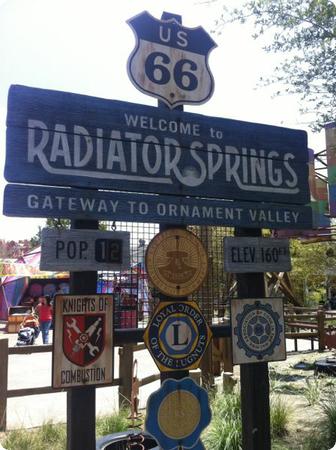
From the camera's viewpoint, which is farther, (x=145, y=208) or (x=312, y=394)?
(x=312, y=394)

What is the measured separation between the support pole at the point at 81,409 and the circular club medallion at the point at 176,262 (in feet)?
1.58

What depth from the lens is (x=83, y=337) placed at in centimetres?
311

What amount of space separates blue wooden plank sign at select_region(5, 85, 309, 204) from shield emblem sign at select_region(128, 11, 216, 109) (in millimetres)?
205

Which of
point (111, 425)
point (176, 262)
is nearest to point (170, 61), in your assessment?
point (176, 262)

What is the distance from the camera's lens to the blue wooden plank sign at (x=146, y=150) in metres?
3.09

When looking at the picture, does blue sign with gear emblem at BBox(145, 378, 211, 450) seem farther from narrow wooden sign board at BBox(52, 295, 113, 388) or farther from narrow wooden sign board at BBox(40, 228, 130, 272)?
narrow wooden sign board at BBox(40, 228, 130, 272)

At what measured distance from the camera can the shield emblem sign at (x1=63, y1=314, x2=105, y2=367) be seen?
3.07 m

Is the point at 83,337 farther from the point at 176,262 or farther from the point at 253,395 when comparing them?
the point at 253,395

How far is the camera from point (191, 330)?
3.48 metres

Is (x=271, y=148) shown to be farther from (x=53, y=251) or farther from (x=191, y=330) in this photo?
(x=53, y=251)

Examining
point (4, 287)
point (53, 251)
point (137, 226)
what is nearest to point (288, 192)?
point (137, 226)

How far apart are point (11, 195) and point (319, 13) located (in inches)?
165

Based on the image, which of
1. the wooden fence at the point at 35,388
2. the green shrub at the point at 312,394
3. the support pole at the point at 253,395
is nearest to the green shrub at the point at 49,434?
the wooden fence at the point at 35,388

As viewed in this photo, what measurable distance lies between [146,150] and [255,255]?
4.01ft
